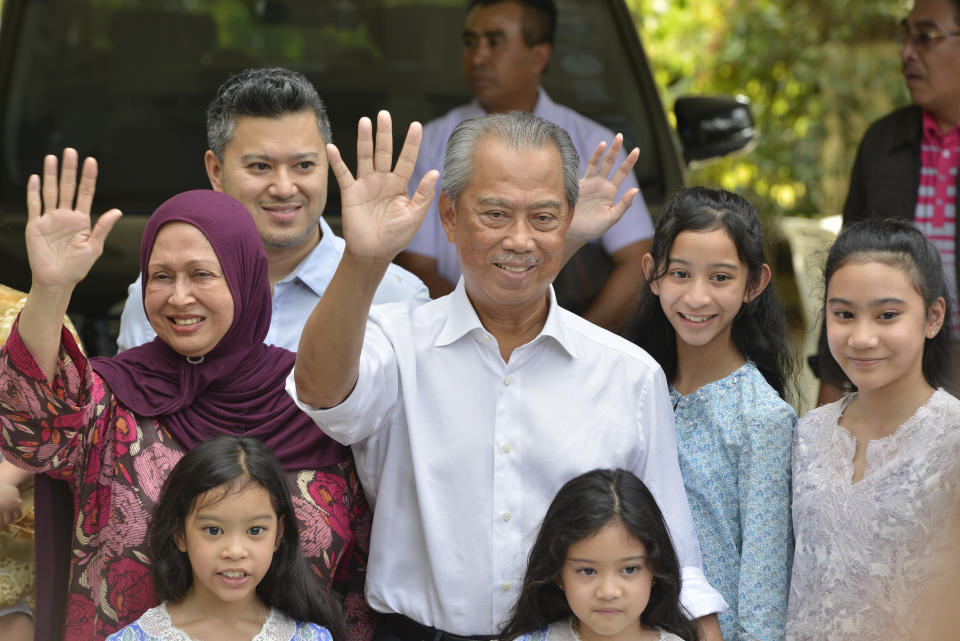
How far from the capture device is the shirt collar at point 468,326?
2.89 meters

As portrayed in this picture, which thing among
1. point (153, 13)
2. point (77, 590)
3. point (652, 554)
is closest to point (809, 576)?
point (652, 554)

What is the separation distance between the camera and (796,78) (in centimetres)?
1085

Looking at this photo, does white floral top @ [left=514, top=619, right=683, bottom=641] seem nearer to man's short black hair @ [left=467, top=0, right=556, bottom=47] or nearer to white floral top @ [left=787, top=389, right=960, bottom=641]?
white floral top @ [left=787, top=389, right=960, bottom=641]

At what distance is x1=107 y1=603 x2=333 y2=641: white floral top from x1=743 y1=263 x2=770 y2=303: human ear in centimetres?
127

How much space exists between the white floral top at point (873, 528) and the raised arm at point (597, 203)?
2.49 ft

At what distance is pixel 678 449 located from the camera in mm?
3092

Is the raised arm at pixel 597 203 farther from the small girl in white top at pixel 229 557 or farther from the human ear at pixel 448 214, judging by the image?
the small girl in white top at pixel 229 557

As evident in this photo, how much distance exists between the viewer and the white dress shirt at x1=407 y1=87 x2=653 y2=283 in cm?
433

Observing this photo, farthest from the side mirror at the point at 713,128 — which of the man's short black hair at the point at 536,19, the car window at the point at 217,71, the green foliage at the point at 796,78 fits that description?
the green foliage at the point at 796,78

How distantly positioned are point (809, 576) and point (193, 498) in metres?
1.30

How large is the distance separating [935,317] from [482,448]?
1.04m

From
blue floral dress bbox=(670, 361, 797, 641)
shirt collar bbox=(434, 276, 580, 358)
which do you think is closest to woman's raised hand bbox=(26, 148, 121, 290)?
shirt collar bbox=(434, 276, 580, 358)

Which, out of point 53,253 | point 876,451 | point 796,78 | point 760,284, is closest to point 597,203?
point 760,284

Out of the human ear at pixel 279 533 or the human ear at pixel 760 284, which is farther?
the human ear at pixel 760 284
